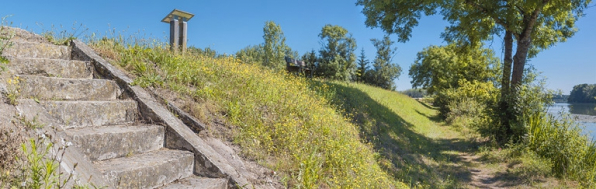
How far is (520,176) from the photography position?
727cm

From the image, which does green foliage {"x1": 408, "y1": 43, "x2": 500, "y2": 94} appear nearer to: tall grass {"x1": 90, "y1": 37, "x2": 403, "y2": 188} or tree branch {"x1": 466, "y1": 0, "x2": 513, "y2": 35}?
tree branch {"x1": 466, "y1": 0, "x2": 513, "y2": 35}

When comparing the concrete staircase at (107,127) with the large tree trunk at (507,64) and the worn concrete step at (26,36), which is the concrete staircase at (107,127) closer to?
the worn concrete step at (26,36)

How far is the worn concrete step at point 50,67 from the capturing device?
4003 millimetres

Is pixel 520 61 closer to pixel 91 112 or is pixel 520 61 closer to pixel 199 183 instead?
pixel 199 183

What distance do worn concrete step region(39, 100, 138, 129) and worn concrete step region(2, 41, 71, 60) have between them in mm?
1728

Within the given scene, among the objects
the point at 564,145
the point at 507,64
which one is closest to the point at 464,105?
the point at 507,64

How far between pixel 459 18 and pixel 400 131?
4677mm

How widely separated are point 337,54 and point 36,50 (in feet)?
103

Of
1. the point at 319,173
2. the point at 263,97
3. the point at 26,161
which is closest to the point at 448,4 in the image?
the point at 263,97

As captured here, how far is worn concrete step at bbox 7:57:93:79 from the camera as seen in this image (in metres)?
4.00

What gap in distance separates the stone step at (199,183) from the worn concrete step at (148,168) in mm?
86

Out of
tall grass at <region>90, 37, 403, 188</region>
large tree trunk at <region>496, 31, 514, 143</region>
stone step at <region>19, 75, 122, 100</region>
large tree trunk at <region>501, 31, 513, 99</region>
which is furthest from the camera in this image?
→ large tree trunk at <region>501, 31, 513, 99</region>

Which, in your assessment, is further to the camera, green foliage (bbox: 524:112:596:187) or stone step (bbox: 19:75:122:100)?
green foliage (bbox: 524:112:596:187)

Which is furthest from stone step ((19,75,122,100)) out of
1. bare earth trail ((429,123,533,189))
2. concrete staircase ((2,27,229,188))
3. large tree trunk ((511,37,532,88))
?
large tree trunk ((511,37,532,88))
